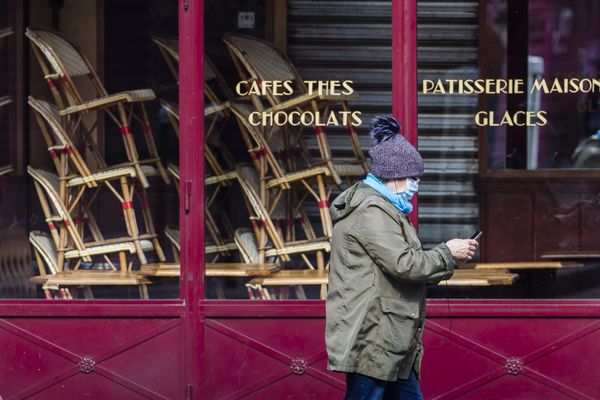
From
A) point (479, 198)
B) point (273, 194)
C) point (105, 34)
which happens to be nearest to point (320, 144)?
point (273, 194)

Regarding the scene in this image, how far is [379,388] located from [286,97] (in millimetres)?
2462

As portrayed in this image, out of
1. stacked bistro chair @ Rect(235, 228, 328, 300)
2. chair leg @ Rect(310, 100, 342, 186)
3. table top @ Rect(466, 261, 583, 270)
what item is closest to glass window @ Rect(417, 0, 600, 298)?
table top @ Rect(466, 261, 583, 270)

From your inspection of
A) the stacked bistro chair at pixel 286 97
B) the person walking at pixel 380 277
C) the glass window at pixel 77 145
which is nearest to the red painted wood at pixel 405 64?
the stacked bistro chair at pixel 286 97

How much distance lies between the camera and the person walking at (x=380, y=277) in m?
5.30

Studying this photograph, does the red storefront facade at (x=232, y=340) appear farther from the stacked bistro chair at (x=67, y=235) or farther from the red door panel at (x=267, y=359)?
the stacked bistro chair at (x=67, y=235)

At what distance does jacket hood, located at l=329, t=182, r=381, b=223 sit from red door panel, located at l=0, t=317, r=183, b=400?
198 centimetres

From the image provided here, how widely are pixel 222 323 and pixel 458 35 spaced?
218cm

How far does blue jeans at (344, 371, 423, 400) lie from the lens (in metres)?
5.38

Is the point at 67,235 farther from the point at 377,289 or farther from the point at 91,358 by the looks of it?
the point at 377,289

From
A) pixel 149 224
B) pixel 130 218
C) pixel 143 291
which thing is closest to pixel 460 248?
pixel 143 291

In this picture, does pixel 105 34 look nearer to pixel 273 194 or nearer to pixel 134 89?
pixel 134 89

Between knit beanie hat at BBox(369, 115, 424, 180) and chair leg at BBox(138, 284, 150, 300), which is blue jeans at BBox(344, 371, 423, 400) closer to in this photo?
knit beanie hat at BBox(369, 115, 424, 180)

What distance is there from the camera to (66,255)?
7590 mm

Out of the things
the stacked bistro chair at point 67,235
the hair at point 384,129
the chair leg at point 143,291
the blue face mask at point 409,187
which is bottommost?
the chair leg at point 143,291
